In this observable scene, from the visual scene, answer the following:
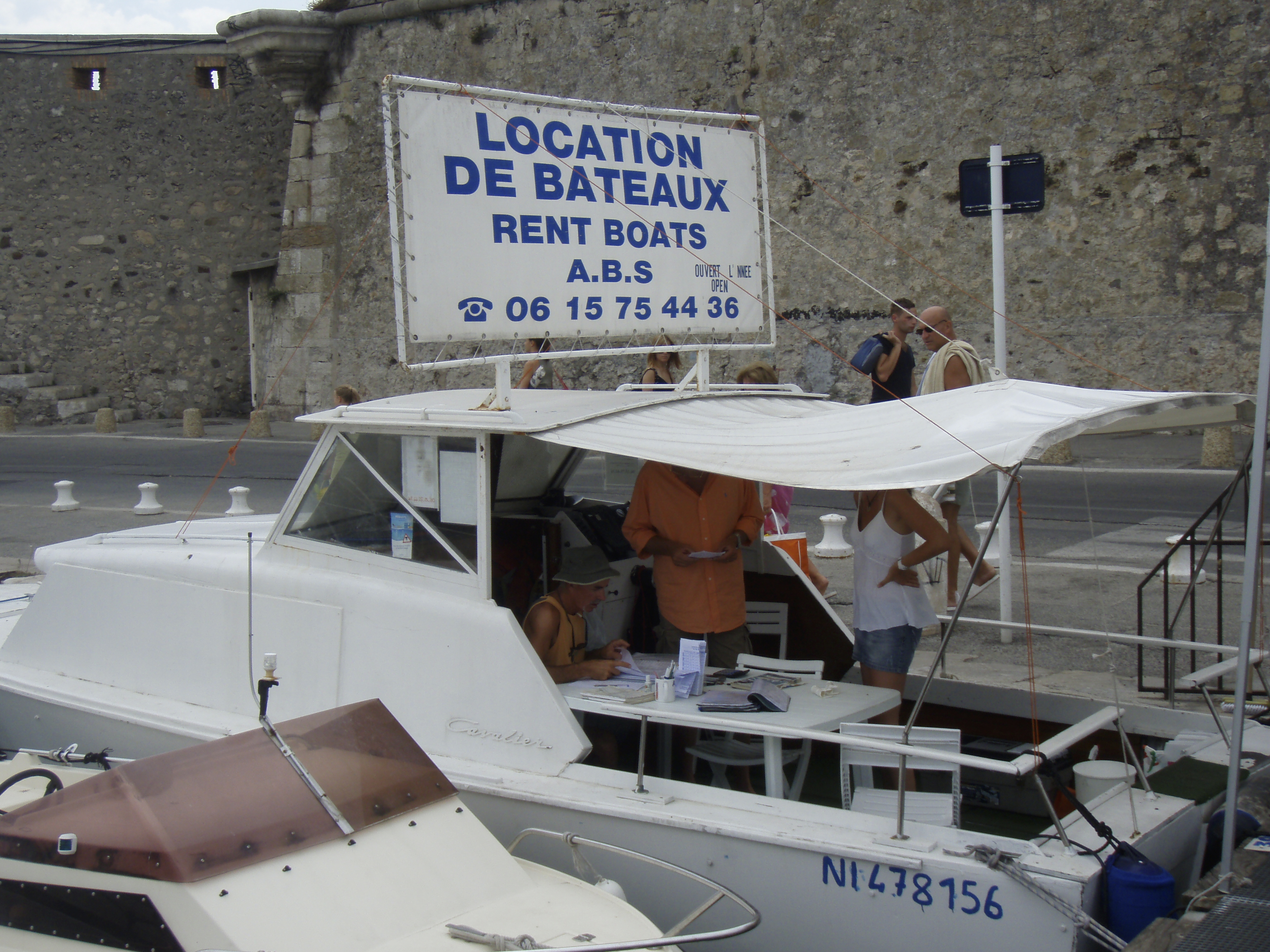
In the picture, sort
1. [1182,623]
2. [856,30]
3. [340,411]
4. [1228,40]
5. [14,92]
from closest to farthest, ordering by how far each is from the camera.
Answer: [340,411] → [1182,623] → [1228,40] → [856,30] → [14,92]

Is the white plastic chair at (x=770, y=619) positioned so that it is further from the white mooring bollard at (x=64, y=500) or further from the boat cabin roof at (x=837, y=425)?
the white mooring bollard at (x=64, y=500)

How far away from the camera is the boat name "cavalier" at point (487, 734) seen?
3891 mm

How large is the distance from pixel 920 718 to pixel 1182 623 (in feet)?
9.26

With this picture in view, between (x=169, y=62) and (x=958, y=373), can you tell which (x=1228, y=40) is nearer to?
(x=958, y=373)

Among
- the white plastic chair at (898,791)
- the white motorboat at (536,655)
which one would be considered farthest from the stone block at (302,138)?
the white plastic chair at (898,791)

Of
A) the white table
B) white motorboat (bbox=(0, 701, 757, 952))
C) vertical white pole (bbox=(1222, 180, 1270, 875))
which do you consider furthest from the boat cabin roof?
white motorboat (bbox=(0, 701, 757, 952))

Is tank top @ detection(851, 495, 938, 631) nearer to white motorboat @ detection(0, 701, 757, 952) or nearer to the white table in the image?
the white table

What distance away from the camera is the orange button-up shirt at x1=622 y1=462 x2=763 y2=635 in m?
4.61

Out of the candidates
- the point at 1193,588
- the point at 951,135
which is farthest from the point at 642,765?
the point at 951,135

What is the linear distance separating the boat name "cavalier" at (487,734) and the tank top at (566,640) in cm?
37

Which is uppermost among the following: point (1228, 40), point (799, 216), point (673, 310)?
point (1228, 40)

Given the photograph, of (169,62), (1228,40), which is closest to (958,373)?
(1228,40)

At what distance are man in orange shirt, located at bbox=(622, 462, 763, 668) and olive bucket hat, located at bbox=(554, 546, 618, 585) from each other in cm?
17

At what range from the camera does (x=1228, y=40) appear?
13828mm
